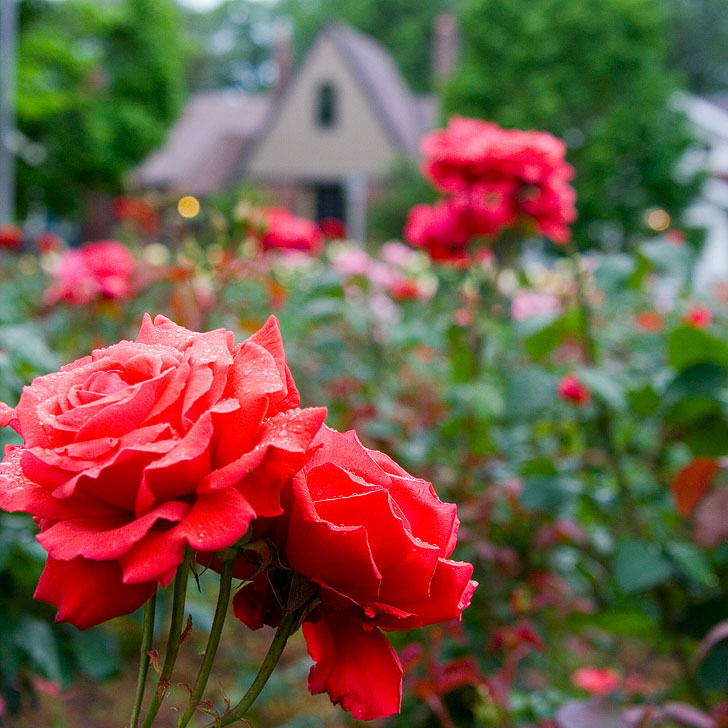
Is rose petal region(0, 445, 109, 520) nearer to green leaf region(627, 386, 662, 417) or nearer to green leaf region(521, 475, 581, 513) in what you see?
green leaf region(521, 475, 581, 513)

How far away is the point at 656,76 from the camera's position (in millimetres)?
16328

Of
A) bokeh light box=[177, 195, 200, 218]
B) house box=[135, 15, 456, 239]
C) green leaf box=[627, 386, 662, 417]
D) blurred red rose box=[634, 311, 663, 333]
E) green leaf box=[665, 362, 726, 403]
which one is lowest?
house box=[135, 15, 456, 239]

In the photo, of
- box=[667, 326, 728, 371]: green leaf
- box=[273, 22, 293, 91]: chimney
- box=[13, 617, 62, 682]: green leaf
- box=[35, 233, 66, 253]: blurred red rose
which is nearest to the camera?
box=[13, 617, 62, 682]: green leaf

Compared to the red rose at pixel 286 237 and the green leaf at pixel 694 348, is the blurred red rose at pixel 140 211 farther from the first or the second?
the green leaf at pixel 694 348

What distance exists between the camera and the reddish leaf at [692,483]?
127 cm

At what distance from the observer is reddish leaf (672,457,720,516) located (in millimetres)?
1271

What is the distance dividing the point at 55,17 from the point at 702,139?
14.0m

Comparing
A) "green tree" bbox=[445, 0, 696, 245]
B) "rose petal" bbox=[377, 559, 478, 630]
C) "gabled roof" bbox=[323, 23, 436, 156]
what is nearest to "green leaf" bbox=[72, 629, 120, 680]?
"rose petal" bbox=[377, 559, 478, 630]

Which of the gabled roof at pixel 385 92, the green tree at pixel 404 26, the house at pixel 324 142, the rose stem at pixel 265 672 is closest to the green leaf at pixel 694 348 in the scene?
the rose stem at pixel 265 672

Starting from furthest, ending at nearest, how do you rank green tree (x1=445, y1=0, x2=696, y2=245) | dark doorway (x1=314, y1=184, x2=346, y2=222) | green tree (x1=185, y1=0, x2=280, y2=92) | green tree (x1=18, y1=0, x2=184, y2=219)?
green tree (x1=185, y1=0, x2=280, y2=92)
dark doorway (x1=314, y1=184, x2=346, y2=222)
green tree (x1=445, y1=0, x2=696, y2=245)
green tree (x1=18, y1=0, x2=184, y2=219)

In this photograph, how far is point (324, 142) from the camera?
70.1 feet

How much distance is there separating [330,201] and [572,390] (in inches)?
831

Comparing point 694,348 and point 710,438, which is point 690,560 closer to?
point 710,438

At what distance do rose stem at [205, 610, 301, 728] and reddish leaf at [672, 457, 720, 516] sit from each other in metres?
0.99
